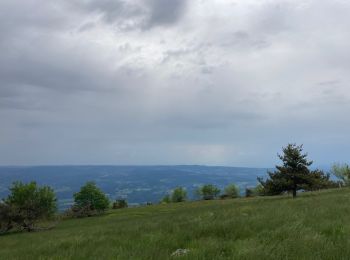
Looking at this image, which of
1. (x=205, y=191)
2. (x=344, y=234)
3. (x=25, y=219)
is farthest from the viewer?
(x=205, y=191)

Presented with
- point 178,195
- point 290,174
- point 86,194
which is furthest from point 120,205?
point 290,174

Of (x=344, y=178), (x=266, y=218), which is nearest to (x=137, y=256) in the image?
(x=266, y=218)

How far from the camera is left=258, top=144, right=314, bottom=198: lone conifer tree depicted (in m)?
50.3

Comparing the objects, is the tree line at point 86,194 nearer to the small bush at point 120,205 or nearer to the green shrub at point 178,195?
the small bush at point 120,205

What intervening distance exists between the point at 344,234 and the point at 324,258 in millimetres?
2745

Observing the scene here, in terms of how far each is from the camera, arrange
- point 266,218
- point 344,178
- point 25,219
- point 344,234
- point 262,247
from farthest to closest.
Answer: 1. point 344,178
2. point 25,219
3. point 266,218
4. point 344,234
5. point 262,247

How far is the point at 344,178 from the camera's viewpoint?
377 feet

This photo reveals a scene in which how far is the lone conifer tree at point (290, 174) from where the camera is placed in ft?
165

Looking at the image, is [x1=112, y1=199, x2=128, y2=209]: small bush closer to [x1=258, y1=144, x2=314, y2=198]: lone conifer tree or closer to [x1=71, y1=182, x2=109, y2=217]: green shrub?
[x1=71, y1=182, x2=109, y2=217]: green shrub

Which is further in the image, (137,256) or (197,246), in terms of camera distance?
(197,246)

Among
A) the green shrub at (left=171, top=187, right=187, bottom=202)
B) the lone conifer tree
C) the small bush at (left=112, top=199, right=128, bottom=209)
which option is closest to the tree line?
the lone conifer tree

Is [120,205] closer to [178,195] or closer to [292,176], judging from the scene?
[178,195]

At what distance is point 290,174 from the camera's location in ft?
165

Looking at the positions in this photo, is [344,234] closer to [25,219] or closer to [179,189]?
[25,219]
